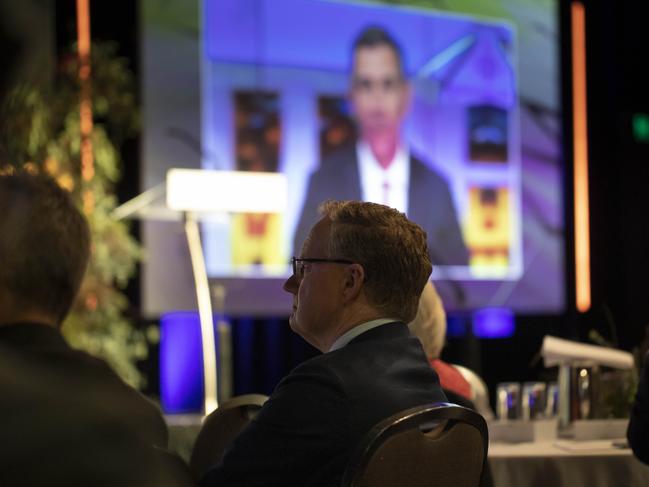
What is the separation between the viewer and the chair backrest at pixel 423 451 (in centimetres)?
143

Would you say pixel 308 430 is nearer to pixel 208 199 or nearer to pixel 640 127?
pixel 208 199

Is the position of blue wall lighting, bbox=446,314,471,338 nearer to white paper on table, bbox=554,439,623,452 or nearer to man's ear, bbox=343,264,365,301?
white paper on table, bbox=554,439,623,452

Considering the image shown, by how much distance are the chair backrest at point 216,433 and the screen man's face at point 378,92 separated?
181 inches

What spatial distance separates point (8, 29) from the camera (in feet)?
1.01

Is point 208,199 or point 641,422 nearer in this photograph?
point 641,422

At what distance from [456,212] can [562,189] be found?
3.53ft

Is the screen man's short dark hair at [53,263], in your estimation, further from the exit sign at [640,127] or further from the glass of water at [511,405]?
the exit sign at [640,127]

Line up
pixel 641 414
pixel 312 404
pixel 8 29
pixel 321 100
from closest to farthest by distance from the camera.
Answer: pixel 8 29 < pixel 312 404 < pixel 641 414 < pixel 321 100

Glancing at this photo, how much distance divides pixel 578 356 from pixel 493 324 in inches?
167

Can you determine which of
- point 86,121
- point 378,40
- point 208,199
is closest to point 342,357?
point 208,199

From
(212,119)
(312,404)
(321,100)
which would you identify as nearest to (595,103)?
(321,100)

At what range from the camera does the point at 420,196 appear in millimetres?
6578

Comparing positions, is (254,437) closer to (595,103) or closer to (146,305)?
(146,305)

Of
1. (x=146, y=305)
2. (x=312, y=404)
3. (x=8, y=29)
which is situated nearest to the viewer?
(x=8, y=29)
